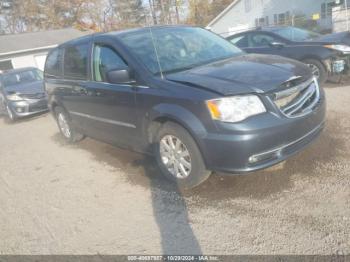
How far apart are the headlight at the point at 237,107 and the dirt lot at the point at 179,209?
91cm

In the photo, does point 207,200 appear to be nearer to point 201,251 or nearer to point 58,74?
point 201,251

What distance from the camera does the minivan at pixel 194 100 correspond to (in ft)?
10.6

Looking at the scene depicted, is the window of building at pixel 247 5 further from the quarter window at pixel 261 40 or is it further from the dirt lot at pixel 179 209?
the dirt lot at pixel 179 209

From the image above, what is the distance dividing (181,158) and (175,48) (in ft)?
4.89

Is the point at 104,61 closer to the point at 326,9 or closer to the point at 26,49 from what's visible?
the point at 26,49

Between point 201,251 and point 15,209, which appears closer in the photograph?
point 201,251

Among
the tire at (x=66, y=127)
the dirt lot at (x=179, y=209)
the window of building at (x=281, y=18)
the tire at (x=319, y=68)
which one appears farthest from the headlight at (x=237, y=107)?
the window of building at (x=281, y=18)

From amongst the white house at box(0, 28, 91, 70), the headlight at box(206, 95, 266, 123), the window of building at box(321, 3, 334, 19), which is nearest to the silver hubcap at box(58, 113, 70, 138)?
the headlight at box(206, 95, 266, 123)

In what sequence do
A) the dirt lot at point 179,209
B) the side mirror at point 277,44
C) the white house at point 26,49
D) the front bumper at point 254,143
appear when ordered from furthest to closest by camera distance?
the white house at point 26,49 → the side mirror at point 277,44 → the front bumper at point 254,143 → the dirt lot at point 179,209

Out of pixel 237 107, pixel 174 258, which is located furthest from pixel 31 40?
pixel 174 258

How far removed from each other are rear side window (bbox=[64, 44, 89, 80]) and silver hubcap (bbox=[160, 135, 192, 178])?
188 cm

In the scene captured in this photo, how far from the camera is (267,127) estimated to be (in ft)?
10.5

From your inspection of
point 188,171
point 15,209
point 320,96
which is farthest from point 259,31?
point 15,209

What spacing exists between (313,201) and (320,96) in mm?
1281
